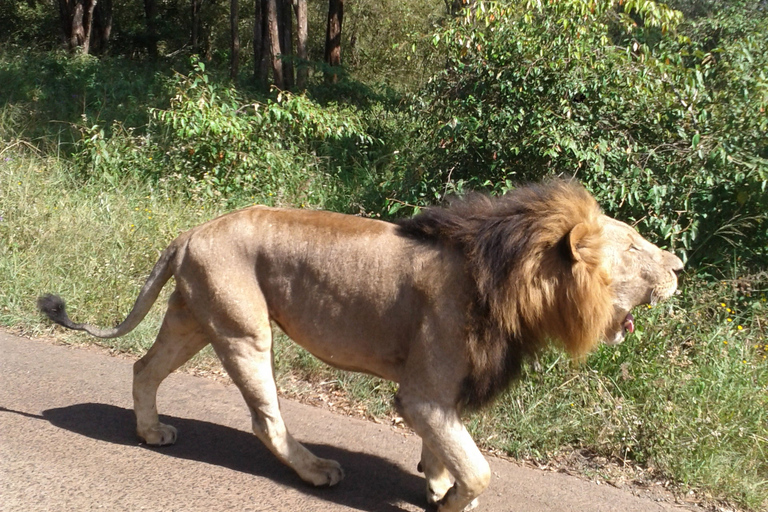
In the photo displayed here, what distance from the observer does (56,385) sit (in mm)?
4883

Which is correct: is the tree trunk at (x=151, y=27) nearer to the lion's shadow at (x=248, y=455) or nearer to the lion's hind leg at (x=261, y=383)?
the lion's shadow at (x=248, y=455)

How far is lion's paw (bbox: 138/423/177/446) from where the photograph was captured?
407 cm

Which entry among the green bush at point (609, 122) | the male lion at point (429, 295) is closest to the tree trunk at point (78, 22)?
the green bush at point (609, 122)

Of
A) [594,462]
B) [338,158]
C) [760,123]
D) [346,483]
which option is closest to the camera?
[346,483]

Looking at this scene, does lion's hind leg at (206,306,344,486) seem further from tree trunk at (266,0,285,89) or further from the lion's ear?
tree trunk at (266,0,285,89)

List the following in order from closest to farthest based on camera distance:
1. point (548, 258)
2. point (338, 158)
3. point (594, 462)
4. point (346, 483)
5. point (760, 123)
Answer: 1. point (548, 258)
2. point (346, 483)
3. point (594, 462)
4. point (760, 123)
5. point (338, 158)

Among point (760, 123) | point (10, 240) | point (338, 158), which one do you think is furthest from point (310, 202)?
point (760, 123)

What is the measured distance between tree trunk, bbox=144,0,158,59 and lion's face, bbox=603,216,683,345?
19.7 meters

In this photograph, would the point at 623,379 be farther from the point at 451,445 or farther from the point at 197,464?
the point at 197,464

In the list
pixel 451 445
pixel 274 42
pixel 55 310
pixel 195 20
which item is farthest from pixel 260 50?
pixel 451 445

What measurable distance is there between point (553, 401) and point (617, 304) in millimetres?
1584

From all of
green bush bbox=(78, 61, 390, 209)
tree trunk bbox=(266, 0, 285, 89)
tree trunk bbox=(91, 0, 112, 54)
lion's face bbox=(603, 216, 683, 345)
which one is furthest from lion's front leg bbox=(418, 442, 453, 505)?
tree trunk bbox=(91, 0, 112, 54)

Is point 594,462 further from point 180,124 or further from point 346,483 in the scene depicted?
point 180,124

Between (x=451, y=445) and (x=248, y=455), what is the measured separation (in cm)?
143
